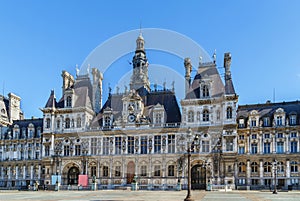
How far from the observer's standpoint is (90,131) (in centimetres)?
6644

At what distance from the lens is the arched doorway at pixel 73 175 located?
219 ft

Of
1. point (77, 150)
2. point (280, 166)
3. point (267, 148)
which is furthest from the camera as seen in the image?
point (77, 150)

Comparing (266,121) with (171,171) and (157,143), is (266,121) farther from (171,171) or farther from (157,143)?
(157,143)

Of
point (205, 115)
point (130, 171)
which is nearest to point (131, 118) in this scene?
point (130, 171)

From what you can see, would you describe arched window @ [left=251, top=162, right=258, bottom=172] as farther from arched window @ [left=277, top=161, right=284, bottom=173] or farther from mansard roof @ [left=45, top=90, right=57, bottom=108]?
mansard roof @ [left=45, top=90, right=57, bottom=108]

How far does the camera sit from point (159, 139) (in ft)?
205

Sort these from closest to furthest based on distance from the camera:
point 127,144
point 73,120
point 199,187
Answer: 1. point 199,187
2. point 127,144
3. point 73,120

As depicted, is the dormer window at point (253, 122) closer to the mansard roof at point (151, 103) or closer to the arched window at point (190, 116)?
the arched window at point (190, 116)

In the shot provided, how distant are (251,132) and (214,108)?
7.33m

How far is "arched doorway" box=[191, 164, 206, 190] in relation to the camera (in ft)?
197

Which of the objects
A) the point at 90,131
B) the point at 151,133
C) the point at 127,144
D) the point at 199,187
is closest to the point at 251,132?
the point at 199,187

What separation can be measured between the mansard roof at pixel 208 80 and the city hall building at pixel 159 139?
174 mm

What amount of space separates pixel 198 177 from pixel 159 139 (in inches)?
355

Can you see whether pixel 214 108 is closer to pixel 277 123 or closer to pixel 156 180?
pixel 277 123
